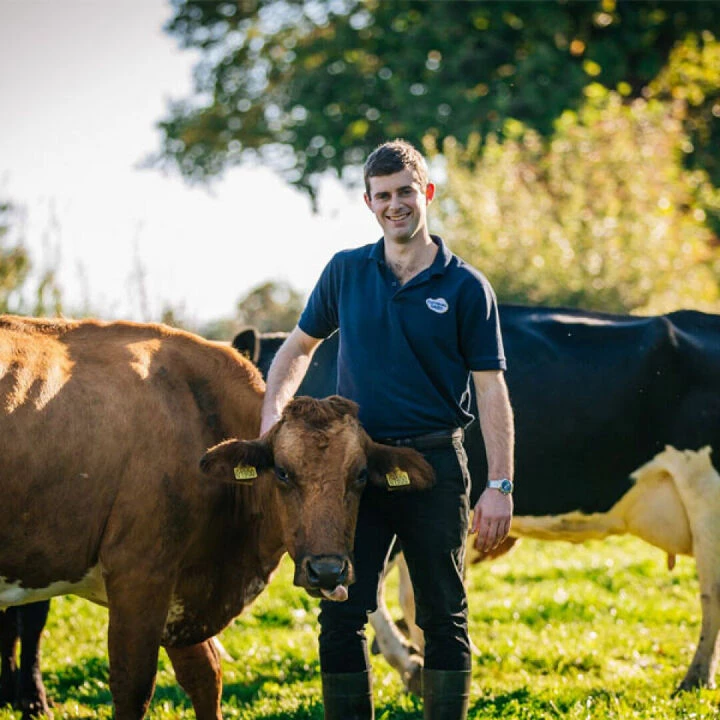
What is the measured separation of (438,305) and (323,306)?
0.66 metres

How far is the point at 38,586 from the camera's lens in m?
4.75

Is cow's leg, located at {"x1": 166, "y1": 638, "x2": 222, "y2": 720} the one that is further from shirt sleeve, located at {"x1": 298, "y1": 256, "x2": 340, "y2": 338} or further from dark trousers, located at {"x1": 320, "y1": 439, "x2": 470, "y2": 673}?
shirt sleeve, located at {"x1": 298, "y1": 256, "x2": 340, "y2": 338}

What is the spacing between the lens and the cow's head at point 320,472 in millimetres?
4234

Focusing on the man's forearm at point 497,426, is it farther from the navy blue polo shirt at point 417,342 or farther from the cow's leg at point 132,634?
the cow's leg at point 132,634

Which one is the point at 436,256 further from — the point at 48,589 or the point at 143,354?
the point at 48,589

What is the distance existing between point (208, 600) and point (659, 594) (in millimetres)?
5594

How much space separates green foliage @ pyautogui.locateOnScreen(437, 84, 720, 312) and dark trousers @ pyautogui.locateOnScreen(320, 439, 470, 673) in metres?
10.0

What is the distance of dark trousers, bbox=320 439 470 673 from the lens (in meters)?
4.44

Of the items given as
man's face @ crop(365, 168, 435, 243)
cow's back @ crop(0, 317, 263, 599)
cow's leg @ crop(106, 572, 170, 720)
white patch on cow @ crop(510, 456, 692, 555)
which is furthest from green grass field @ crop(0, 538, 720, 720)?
man's face @ crop(365, 168, 435, 243)

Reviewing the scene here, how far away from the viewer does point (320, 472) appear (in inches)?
173

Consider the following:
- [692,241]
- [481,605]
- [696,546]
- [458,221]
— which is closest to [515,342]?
[696,546]

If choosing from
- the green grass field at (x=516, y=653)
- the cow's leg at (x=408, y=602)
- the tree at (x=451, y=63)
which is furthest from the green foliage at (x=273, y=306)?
the cow's leg at (x=408, y=602)

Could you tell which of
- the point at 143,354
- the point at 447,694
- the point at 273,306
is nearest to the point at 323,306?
the point at 143,354

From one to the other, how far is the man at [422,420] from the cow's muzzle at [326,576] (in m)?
0.29
